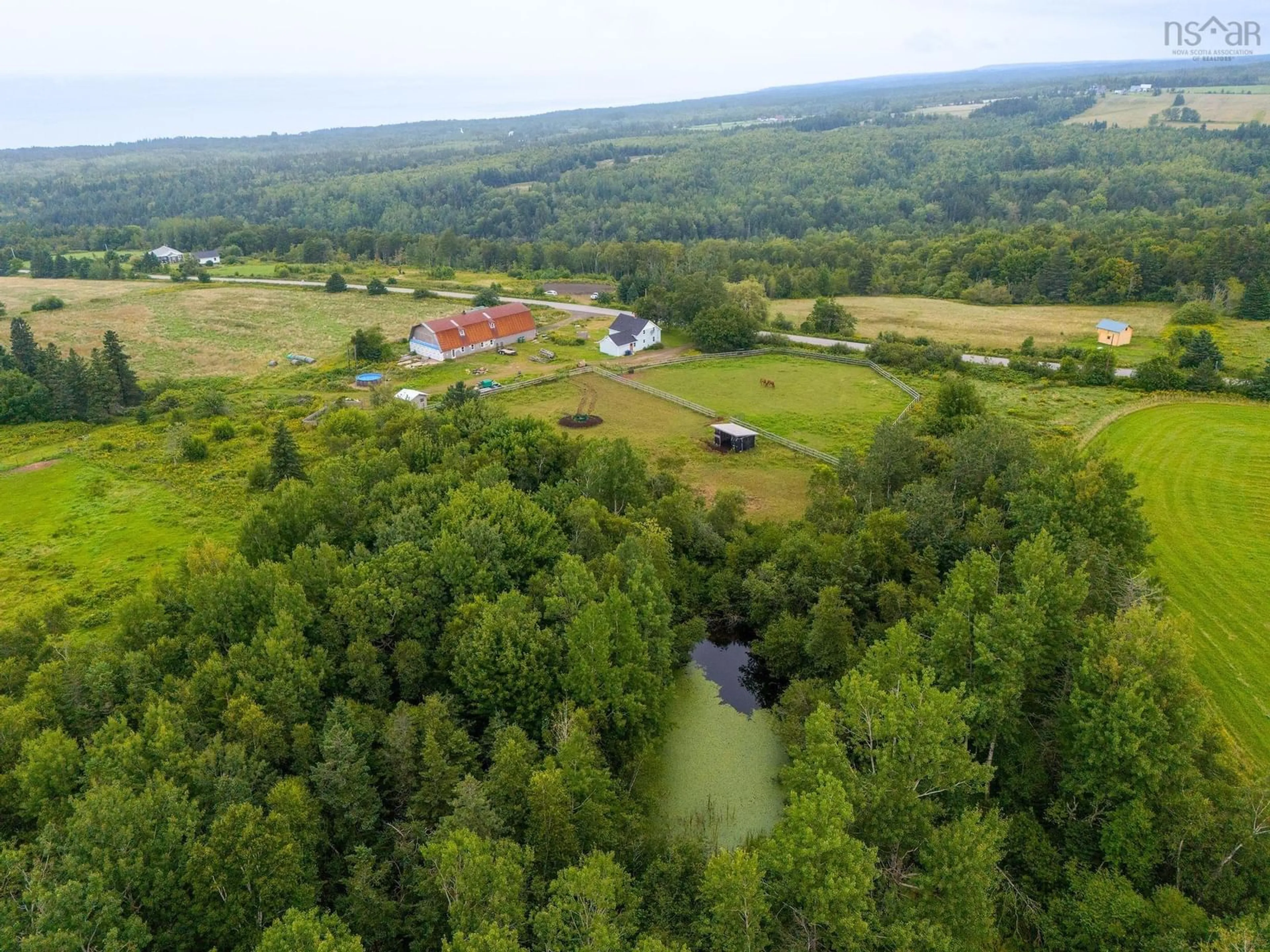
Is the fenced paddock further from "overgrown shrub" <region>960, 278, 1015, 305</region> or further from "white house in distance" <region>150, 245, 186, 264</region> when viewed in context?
"white house in distance" <region>150, 245, 186, 264</region>

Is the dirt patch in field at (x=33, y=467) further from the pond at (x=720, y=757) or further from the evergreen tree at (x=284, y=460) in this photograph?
the pond at (x=720, y=757)

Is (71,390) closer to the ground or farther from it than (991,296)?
farther from it

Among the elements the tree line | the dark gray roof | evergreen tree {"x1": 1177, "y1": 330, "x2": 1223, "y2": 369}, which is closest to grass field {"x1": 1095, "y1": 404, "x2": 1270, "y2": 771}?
evergreen tree {"x1": 1177, "y1": 330, "x2": 1223, "y2": 369}

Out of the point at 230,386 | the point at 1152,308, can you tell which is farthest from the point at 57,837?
the point at 1152,308

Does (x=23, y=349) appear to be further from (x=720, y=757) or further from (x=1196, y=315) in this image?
(x=1196, y=315)

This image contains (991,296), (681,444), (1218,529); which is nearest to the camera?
(1218,529)

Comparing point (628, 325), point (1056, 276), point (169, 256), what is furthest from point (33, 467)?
point (1056, 276)

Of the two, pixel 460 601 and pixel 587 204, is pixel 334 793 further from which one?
pixel 587 204
